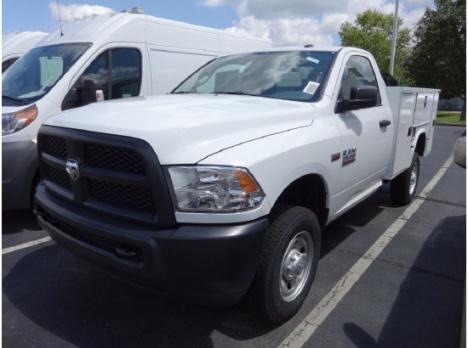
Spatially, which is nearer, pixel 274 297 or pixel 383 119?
pixel 274 297

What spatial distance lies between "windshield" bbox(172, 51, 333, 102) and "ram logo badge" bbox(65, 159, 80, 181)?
1.67 meters

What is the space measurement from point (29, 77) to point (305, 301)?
14.5 feet

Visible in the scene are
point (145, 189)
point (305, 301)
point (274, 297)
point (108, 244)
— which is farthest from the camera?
point (305, 301)

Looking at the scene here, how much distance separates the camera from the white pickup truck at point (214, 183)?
7.14 feet

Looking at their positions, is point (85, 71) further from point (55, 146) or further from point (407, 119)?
point (407, 119)

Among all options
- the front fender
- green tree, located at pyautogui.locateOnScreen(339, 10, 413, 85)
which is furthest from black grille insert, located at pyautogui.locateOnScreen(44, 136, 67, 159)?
green tree, located at pyautogui.locateOnScreen(339, 10, 413, 85)

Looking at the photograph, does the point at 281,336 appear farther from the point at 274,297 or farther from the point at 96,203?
the point at 96,203

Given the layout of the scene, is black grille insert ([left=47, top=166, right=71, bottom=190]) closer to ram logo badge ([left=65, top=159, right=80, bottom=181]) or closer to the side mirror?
ram logo badge ([left=65, top=159, right=80, bottom=181])

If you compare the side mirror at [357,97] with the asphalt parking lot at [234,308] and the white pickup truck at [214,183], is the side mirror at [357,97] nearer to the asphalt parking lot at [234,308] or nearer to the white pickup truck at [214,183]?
the white pickup truck at [214,183]

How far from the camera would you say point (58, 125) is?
107 inches

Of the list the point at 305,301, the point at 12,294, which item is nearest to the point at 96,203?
the point at 12,294

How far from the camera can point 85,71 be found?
17.0 ft

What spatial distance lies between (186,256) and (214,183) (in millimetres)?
406

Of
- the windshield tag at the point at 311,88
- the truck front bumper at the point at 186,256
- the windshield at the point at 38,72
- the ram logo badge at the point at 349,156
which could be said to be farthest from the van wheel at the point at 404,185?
the windshield at the point at 38,72
